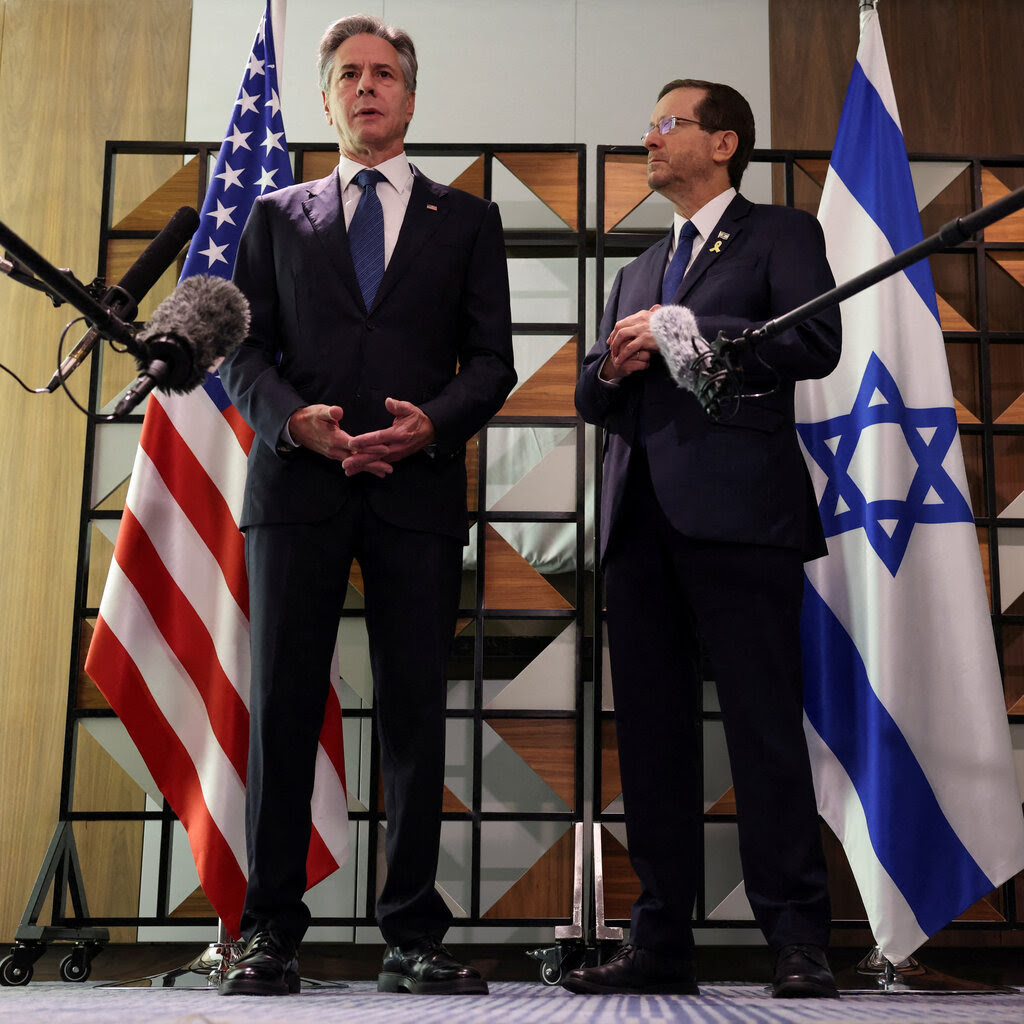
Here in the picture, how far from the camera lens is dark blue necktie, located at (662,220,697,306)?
7.32ft

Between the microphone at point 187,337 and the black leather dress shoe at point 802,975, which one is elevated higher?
the microphone at point 187,337

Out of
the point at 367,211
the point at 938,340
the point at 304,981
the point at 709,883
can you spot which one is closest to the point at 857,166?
the point at 938,340

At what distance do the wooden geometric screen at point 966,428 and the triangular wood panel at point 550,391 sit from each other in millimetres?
196

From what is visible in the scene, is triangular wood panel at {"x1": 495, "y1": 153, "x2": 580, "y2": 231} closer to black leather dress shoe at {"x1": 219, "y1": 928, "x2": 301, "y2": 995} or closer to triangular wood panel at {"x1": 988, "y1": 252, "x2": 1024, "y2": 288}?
triangular wood panel at {"x1": 988, "y1": 252, "x2": 1024, "y2": 288}

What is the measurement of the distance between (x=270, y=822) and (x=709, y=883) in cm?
135

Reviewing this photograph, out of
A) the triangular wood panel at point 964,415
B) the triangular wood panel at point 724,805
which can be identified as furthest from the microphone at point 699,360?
the triangular wood panel at point 964,415

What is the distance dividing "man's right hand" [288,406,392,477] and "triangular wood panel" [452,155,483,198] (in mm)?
1182

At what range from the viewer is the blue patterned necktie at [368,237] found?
215 centimetres

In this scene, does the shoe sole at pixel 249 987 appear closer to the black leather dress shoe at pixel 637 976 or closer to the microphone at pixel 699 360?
the black leather dress shoe at pixel 637 976

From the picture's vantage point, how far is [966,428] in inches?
112

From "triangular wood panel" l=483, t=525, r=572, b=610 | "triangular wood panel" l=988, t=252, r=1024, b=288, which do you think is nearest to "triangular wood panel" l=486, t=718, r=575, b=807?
"triangular wood panel" l=483, t=525, r=572, b=610

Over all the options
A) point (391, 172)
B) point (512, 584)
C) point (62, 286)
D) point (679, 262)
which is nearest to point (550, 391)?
point (512, 584)

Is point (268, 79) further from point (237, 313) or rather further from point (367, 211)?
point (237, 313)

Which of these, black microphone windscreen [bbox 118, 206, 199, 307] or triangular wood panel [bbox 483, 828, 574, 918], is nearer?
black microphone windscreen [bbox 118, 206, 199, 307]
